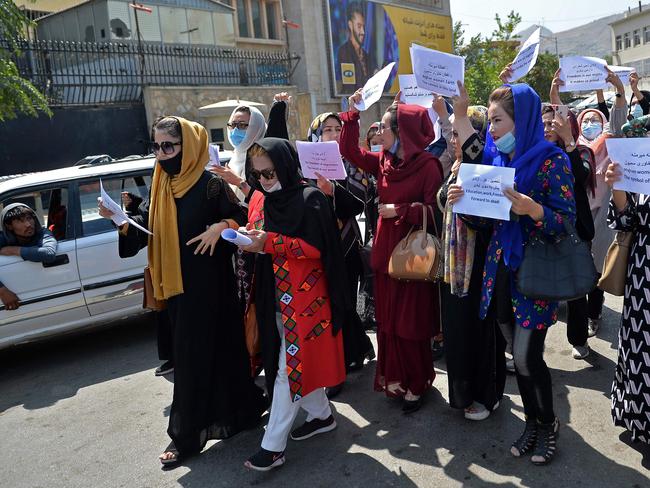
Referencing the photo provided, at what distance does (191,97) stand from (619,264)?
15.6 metres

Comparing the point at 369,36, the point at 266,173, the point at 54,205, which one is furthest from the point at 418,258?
the point at 369,36

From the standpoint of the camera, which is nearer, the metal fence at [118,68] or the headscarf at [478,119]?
the headscarf at [478,119]

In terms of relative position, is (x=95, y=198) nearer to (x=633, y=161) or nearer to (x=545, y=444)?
(x=545, y=444)

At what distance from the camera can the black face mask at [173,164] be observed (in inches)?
125

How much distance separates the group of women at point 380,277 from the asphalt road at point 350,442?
116mm

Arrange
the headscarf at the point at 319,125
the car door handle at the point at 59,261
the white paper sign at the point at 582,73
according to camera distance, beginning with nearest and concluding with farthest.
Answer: the white paper sign at the point at 582,73 < the headscarf at the point at 319,125 < the car door handle at the point at 59,261

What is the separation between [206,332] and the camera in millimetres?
3244

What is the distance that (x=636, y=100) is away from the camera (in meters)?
4.66

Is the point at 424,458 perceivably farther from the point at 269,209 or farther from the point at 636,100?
the point at 636,100

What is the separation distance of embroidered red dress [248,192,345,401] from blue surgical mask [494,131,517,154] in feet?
3.40

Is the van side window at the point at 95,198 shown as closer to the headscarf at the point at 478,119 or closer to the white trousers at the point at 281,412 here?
the white trousers at the point at 281,412

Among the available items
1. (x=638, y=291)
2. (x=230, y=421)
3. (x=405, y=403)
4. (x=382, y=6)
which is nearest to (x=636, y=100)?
(x=638, y=291)

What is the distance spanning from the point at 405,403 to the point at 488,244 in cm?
121

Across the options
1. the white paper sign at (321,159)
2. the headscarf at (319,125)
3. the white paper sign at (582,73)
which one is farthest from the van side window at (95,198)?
the white paper sign at (582,73)
